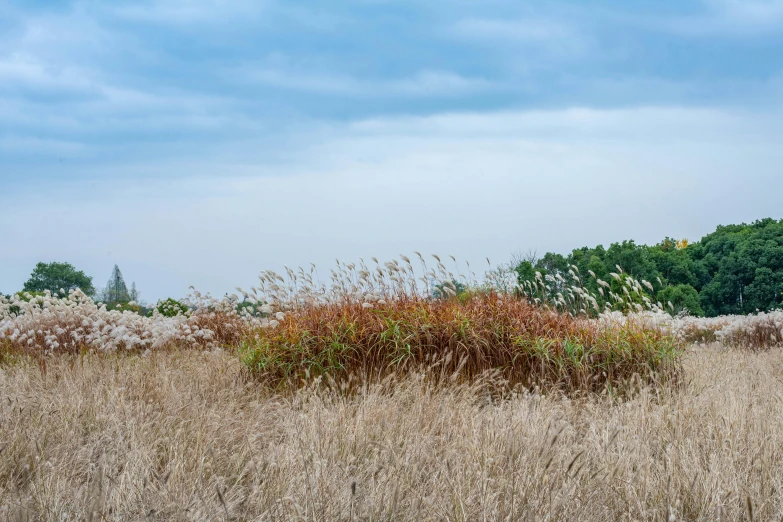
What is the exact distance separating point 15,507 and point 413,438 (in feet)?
7.90

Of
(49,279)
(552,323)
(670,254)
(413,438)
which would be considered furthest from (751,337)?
(49,279)

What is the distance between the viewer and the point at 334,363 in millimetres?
6848

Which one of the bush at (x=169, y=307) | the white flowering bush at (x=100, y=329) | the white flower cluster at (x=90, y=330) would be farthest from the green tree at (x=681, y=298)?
the white flower cluster at (x=90, y=330)

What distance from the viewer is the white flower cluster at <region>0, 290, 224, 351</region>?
9.51 meters

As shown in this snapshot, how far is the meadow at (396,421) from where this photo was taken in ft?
10.2

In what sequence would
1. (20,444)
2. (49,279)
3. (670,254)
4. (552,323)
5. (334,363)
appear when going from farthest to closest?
1. (49,279)
2. (670,254)
3. (552,323)
4. (334,363)
5. (20,444)

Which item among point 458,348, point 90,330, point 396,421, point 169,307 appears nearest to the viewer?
point 396,421

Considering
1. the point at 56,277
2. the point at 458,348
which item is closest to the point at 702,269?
the point at 458,348

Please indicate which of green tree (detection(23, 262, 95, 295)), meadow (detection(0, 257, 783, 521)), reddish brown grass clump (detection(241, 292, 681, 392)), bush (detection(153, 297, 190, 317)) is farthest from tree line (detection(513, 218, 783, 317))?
green tree (detection(23, 262, 95, 295))

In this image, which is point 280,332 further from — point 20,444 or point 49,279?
point 49,279

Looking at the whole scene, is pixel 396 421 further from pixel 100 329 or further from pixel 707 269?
pixel 707 269

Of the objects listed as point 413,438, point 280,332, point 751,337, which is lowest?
point 751,337

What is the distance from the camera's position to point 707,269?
33.3m

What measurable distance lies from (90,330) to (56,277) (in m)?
38.2
